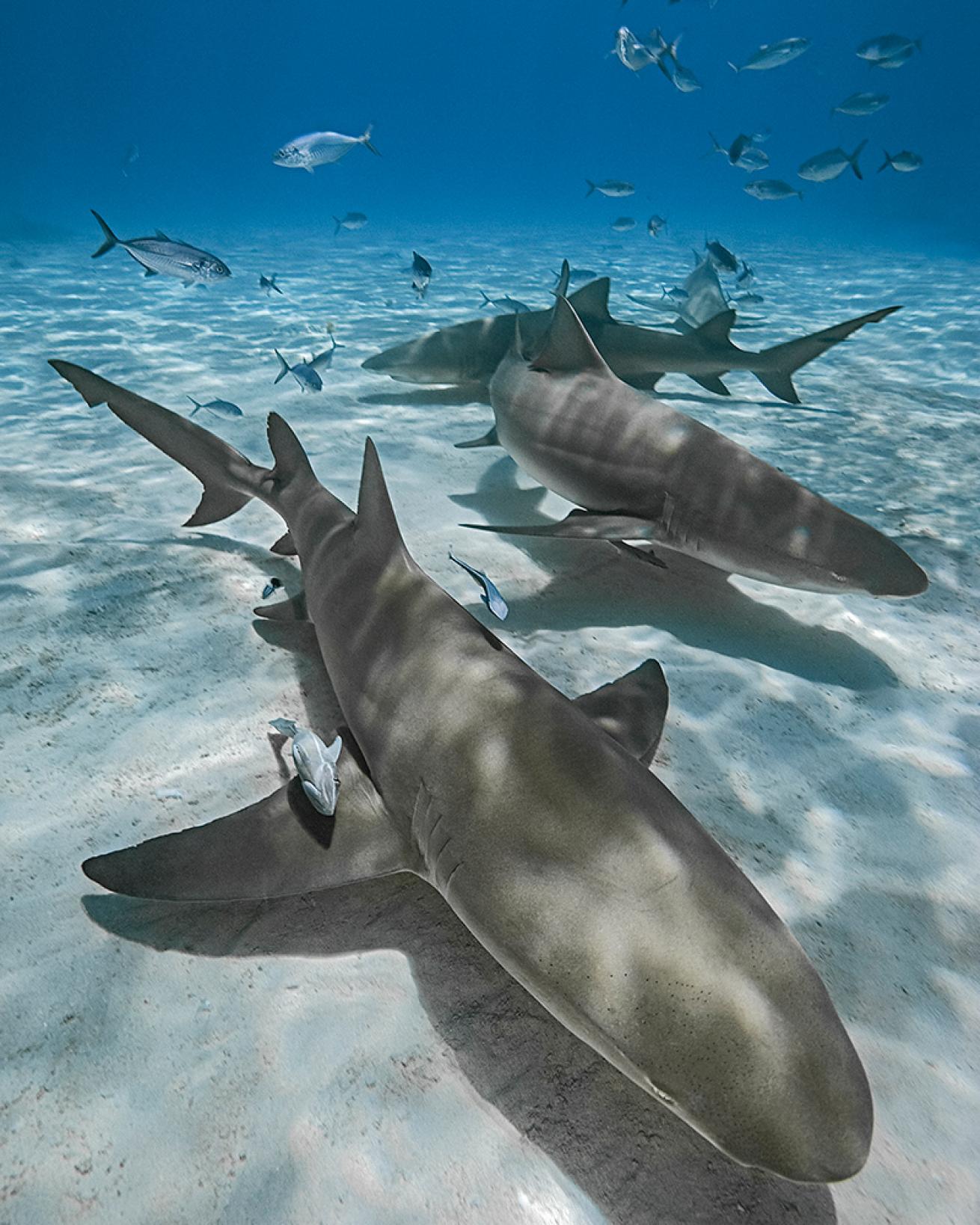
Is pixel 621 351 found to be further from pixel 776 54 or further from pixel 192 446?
pixel 776 54

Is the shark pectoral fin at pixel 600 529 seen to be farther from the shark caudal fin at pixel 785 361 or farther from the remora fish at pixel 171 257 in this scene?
the remora fish at pixel 171 257

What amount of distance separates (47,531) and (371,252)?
2295 cm

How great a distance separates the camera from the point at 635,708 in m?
2.45

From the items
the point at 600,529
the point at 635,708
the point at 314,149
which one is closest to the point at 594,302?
the point at 600,529

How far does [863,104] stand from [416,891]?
15.6 m

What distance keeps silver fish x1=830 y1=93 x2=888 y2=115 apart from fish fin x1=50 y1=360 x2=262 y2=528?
1344 cm

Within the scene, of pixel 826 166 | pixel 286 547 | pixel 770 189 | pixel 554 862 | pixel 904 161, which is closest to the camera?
pixel 554 862

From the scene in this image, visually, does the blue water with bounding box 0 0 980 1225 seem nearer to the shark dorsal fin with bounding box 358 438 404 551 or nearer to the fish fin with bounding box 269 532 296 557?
the fish fin with bounding box 269 532 296 557

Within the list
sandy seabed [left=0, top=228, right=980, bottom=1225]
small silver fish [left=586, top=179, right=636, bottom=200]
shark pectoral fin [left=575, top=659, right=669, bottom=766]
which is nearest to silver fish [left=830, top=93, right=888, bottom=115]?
small silver fish [left=586, top=179, right=636, bottom=200]

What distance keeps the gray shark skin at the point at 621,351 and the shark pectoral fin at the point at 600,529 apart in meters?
2.02

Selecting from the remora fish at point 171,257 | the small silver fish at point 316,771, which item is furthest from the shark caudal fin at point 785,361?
the remora fish at point 171,257

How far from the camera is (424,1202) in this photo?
55.6 inches

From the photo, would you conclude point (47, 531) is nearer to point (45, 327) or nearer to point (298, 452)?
point (298, 452)

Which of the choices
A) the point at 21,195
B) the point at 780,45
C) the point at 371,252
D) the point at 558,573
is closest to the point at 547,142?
the point at 21,195
